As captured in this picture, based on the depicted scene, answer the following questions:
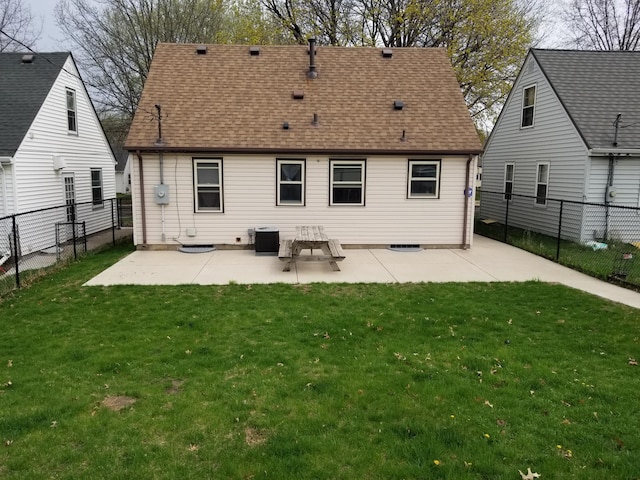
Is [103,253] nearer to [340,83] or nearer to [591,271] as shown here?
[340,83]

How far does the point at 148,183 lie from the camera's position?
37.9 ft

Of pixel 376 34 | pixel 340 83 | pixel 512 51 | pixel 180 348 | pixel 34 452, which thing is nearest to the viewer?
pixel 34 452

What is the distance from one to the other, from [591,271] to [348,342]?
6.22 m

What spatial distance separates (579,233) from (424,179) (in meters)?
4.77

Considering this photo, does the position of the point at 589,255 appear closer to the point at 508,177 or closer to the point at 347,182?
the point at 347,182

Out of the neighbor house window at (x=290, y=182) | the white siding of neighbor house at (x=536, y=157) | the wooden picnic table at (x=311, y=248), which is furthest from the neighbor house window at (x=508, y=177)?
the wooden picnic table at (x=311, y=248)

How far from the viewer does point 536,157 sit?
15172mm

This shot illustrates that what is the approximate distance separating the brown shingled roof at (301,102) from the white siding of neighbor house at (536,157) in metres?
3.37

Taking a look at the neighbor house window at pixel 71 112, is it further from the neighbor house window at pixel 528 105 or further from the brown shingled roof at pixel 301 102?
the neighbor house window at pixel 528 105

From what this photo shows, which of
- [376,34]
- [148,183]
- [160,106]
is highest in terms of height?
[376,34]

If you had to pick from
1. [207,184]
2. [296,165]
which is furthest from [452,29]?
[207,184]

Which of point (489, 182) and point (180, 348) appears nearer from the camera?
point (180, 348)

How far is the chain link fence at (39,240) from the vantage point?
9.55 metres

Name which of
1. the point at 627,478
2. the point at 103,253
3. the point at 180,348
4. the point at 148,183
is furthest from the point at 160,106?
the point at 627,478
